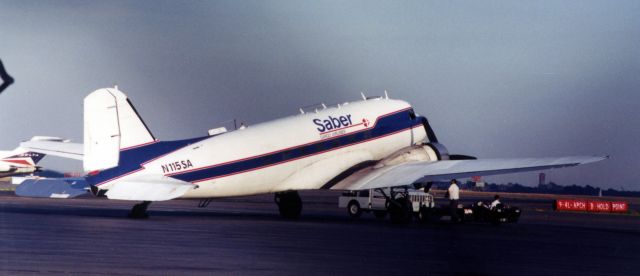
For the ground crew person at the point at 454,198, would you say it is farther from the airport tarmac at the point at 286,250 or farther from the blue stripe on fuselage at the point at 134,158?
the blue stripe on fuselage at the point at 134,158

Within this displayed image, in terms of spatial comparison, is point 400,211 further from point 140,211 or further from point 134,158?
point 134,158

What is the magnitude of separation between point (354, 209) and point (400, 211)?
7694mm

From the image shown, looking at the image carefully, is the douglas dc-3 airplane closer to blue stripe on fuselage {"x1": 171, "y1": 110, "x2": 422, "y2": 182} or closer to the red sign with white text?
blue stripe on fuselage {"x1": 171, "y1": 110, "x2": 422, "y2": 182}

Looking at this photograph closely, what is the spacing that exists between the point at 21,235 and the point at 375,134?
2121 centimetres

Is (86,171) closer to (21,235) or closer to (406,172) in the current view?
(21,235)

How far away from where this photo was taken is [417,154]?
1571 inches

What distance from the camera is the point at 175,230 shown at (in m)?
27.1

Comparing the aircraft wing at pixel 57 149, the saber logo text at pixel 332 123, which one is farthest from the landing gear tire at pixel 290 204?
the aircraft wing at pixel 57 149

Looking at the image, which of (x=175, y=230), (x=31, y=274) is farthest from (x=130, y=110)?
(x=31, y=274)

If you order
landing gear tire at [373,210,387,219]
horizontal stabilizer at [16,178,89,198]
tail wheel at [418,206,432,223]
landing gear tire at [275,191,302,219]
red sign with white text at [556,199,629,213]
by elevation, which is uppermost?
horizontal stabilizer at [16,178,89,198]

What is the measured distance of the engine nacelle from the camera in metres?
39.7

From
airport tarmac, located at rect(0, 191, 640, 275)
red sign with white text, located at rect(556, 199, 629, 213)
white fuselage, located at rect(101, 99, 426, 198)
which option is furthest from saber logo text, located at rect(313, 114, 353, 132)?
red sign with white text, located at rect(556, 199, 629, 213)

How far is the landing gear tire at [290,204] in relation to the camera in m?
39.2

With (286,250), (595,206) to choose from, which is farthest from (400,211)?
(595,206)
